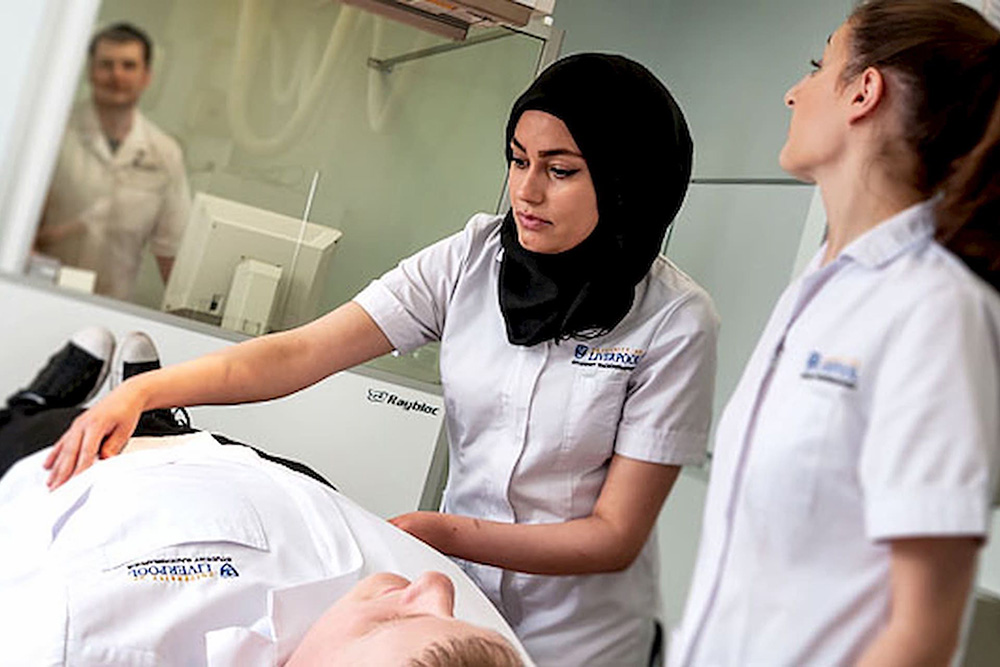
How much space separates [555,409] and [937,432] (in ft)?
1.66

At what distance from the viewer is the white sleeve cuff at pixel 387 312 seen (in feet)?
3.29

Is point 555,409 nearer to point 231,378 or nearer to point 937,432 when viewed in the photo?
point 231,378

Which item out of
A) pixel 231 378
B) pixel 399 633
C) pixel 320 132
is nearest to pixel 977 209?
pixel 399 633

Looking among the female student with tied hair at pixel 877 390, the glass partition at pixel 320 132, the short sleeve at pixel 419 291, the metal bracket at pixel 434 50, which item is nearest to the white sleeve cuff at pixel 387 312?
the short sleeve at pixel 419 291

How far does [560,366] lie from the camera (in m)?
0.96

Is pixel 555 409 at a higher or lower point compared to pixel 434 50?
lower

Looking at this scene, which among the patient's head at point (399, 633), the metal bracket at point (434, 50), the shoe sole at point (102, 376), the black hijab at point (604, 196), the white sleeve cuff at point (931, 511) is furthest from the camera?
the metal bracket at point (434, 50)

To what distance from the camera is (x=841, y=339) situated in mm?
502

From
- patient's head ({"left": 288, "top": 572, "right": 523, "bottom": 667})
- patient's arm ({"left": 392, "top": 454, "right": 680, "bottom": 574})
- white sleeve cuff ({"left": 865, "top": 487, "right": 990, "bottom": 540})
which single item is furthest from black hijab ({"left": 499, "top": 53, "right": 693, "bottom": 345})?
white sleeve cuff ({"left": 865, "top": 487, "right": 990, "bottom": 540})

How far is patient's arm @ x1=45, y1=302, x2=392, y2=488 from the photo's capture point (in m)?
0.92

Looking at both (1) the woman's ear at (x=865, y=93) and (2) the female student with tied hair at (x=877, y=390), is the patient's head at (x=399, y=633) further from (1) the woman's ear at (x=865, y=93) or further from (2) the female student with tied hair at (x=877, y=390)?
(1) the woman's ear at (x=865, y=93)

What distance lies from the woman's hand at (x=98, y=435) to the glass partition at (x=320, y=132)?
0.61ft

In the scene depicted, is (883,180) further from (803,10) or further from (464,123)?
(464,123)

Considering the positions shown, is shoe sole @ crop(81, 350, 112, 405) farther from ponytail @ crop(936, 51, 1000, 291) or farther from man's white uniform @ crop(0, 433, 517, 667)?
ponytail @ crop(936, 51, 1000, 291)
